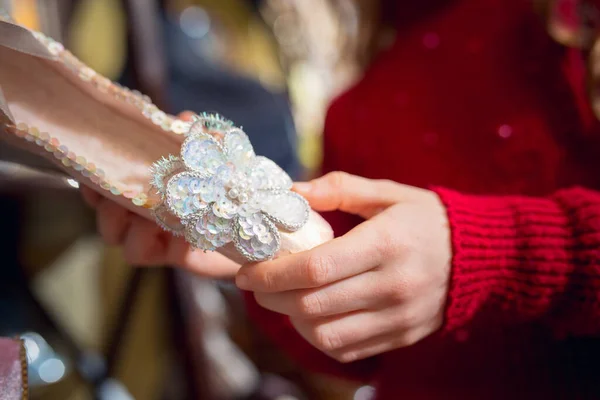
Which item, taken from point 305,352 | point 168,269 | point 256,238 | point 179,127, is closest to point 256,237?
point 256,238

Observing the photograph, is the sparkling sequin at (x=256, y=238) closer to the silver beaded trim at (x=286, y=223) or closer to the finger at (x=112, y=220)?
the silver beaded trim at (x=286, y=223)

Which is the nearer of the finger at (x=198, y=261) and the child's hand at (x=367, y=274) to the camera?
the child's hand at (x=367, y=274)

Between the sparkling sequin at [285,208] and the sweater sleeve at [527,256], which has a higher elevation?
the sparkling sequin at [285,208]

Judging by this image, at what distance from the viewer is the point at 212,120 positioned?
339 mm

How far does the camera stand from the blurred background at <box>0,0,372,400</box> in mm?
694

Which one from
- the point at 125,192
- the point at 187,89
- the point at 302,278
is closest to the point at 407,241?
the point at 302,278

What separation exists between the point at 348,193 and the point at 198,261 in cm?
16

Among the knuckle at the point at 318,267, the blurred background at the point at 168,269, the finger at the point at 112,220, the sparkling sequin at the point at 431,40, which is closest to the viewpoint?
the knuckle at the point at 318,267

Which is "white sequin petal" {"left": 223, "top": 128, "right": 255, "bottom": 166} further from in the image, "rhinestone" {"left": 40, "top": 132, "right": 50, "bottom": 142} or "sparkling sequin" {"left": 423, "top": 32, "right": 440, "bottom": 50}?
"sparkling sequin" {"left": 423, "top": 32, "right": 440, "bottom": 50}

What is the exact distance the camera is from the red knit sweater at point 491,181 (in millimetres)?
333

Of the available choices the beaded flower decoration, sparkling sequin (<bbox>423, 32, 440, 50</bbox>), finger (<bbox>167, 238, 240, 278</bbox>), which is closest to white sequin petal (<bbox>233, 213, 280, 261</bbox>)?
the beaded flower decoration

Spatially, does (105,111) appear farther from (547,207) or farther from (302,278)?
(547,207)

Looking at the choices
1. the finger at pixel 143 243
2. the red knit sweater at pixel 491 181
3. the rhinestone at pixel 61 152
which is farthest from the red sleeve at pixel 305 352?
the rhinestone at pixel 61 152

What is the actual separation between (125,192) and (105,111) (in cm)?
10
